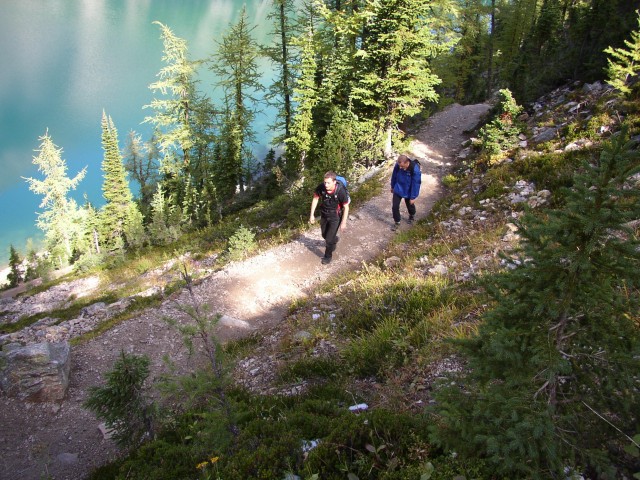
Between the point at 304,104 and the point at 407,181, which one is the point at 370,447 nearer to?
the point at 407,181

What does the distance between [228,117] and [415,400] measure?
29594 mm

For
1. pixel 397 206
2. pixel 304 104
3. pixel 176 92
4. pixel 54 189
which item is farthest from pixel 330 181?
pixel 54 189

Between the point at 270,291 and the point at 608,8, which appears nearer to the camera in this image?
the point at 270,291

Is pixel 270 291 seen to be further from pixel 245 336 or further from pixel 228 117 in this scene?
pixel 228 117

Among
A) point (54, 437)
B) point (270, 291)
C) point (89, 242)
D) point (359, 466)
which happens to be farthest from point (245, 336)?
point (89, 242)

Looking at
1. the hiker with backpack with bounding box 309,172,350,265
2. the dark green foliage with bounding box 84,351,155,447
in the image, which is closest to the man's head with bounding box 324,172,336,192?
the hiker with backpack with bounding box 309,172,350,265

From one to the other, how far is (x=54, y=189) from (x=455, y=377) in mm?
41544

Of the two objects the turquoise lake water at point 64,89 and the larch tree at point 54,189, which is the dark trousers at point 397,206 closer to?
the larch tree at point 54,189

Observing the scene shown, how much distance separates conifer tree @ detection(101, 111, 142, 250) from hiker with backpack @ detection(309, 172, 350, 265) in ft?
97.5

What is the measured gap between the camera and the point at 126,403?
17.2 ft

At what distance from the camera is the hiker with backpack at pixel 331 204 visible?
959cm

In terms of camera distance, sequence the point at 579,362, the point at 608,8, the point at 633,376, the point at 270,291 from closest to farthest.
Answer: the point at 633,376 < the point at 579,362 < the point at 270,291 < the point at 608,8

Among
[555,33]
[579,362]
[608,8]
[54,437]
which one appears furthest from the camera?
[555,33]

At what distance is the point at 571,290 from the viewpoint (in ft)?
7.77
